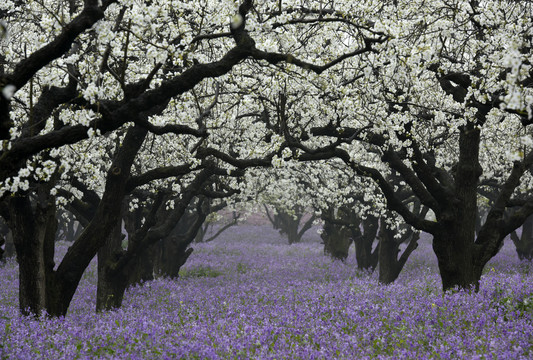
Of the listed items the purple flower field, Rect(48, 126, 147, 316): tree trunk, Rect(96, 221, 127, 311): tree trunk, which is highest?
Rect(48, 126, 147, 316): tree trunk

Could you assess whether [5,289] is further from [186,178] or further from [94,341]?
[94,341]

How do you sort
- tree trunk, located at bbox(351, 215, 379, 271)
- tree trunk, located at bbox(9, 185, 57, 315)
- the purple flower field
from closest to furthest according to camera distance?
the purple flower field
tree trunk, located at bbox(9, 185, 57, 315)
tree trunk, located at bbox(351, 215, 379, 271)

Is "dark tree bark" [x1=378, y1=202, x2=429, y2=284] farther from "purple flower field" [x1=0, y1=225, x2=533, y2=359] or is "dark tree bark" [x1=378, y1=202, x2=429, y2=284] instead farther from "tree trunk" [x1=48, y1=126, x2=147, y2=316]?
"tree trunk" [x1=48, y1=126, x2=147, y2=316]

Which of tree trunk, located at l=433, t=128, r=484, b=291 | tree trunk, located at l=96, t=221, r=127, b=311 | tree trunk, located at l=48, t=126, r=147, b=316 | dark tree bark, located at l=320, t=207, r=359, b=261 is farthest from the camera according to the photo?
dark tree bark, located at l=320, t=207, r=359, b=261

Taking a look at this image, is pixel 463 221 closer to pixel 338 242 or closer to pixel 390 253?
pixel 390 253

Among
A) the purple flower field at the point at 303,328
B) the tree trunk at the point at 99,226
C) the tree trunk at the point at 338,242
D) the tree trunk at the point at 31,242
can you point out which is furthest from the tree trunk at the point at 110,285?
the tree trunk at the point at 338,242

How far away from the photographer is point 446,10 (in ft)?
44.0

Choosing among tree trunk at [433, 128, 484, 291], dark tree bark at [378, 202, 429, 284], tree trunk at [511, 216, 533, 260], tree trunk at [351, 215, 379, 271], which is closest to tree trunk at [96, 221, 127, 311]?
tree trunk at [433, 128, 484, 291]

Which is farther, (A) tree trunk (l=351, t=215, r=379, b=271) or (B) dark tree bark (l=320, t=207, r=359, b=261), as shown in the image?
(B) dark tree bark (l=320, t=207, r=359, b=261)

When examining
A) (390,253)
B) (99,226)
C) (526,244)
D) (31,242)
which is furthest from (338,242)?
(31,242)

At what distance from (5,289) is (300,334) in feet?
49.3

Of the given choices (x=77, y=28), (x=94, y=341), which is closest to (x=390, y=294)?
(x=94, y=341)

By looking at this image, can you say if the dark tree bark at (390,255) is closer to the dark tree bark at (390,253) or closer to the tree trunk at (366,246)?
the dark tree bark at (390,253)

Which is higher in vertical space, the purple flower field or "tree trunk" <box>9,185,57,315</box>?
"tree trunk" <box>9,185,57,315</box>
